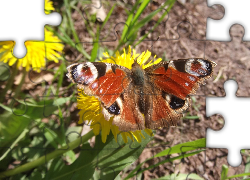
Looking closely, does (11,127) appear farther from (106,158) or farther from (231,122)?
(231,122)

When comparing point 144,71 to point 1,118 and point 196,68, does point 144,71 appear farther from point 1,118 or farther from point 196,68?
point 1,118

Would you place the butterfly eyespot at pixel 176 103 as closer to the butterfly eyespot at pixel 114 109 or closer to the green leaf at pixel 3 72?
the butterfly eyespot at pixel 114 109

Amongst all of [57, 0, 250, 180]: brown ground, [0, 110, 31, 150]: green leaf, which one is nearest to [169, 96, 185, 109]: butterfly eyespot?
[57, 0, 250, 180]: brown ground

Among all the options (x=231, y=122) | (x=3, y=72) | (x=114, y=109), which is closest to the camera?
(x=114, y=109)

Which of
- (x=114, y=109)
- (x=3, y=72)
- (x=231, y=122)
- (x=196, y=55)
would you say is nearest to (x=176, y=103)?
(x=114, y=109)

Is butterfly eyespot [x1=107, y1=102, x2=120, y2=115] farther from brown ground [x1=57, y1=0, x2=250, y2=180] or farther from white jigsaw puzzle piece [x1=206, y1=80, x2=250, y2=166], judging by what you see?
brown ground [x1=57, y1=0, x2=250, y2=180]

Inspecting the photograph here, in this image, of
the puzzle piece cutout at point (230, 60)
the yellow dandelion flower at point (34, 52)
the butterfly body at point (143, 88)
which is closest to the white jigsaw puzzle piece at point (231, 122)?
the butterfly body at point (143, 88)
